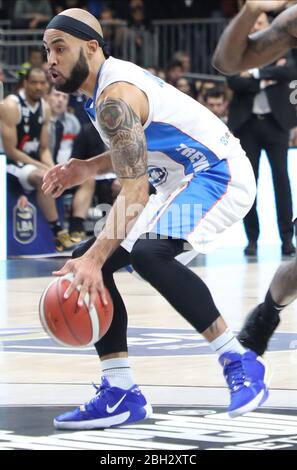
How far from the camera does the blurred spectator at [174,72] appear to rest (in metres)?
19.5

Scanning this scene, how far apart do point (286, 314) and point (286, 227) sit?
15.7 feet

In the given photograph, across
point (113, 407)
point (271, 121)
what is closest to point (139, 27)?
point (271, 121)

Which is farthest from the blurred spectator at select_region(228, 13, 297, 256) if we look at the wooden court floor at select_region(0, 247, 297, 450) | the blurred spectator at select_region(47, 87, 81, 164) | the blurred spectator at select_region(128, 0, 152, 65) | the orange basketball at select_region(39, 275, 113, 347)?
the orange basketball at select_region(39, 275, 113, 347)

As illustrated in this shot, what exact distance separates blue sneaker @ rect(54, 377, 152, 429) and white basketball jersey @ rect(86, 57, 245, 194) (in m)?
0.99

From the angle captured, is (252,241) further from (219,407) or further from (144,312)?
(219,407)

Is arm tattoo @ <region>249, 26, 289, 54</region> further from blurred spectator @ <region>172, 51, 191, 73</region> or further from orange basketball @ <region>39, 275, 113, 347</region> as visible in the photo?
blurred spectator @ <region>172, 51, 191, 73</region>

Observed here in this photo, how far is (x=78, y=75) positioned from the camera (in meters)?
5.91

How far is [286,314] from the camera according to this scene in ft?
32.0

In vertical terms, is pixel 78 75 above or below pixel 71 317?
above

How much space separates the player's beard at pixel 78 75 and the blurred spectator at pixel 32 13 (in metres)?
16.9

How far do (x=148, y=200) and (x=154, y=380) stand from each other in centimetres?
142

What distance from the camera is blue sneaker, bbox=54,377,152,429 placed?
583 cm

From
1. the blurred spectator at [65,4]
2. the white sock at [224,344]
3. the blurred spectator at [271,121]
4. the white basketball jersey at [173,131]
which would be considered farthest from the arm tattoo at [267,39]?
the blurred spectator at [65,4]

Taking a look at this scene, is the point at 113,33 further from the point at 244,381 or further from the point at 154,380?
the point at 244,381
